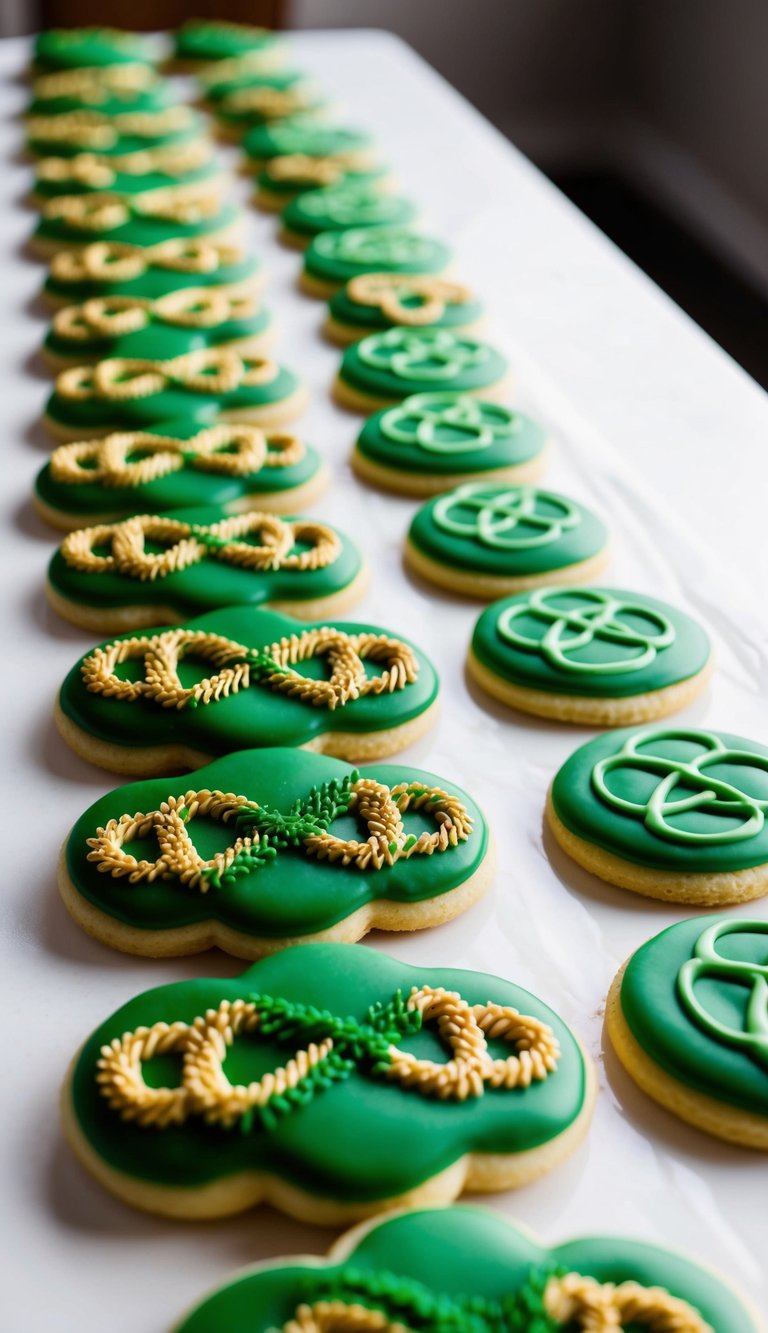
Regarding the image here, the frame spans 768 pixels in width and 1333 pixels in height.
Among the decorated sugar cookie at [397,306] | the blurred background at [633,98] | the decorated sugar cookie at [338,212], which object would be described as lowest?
the blurred background at [633,98]

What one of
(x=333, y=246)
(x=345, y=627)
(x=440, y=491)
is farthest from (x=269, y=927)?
(x=333, y=246)

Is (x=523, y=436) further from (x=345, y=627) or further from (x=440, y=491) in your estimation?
(x=345, y=627)

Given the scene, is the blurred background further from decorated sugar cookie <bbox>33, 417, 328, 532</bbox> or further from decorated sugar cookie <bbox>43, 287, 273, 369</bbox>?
decorated sugar cookie <bbox>33, 417, 328, 532</bbox>

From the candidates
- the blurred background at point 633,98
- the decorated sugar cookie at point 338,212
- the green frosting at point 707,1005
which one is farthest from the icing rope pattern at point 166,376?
the blurred background at point 633,98

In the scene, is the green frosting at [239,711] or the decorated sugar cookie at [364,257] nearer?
the green frosting at [239,711]

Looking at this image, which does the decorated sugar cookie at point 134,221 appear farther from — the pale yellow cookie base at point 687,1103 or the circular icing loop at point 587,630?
the pale yellow cookie base at point 687,1103

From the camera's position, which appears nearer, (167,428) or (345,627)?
→ (345,627)

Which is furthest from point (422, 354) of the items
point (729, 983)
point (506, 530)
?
point (729, 983)
